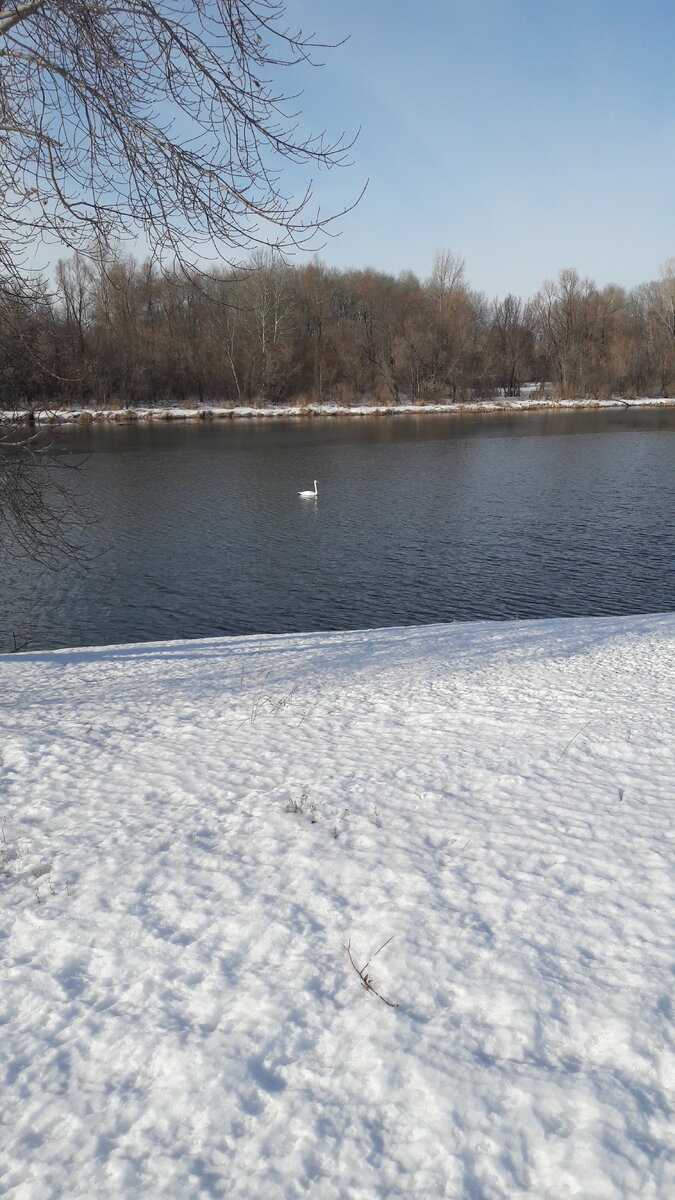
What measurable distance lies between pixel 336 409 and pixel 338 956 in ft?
204

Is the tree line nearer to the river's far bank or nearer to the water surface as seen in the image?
the river's far bank

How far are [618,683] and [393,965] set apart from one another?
509cm

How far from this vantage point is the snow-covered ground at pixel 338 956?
8.64 feet


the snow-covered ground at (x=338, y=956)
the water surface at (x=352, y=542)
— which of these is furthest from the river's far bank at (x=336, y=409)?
the snow-covered ground at (x=338, y=956)

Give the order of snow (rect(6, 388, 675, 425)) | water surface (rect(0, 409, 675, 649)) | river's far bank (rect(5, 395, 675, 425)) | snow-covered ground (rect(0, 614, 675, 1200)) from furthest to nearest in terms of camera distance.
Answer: snow (rect(6, 388, 675, 425)), river's far bank (rect(5, 395, 675, 425)), water surface (rect(0, 409, 675, 649)), snow-covered ground (rect(0, 614, 675, 1200))

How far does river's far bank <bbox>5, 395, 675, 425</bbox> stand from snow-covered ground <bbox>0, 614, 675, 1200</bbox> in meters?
53.2

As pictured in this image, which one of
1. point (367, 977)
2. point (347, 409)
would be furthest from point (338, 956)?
point (347, 409)

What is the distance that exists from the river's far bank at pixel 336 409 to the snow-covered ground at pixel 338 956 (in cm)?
5323

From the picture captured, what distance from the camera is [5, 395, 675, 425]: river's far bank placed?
58000mm

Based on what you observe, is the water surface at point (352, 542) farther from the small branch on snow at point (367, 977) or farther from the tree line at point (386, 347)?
the tree line at point (386, 347)

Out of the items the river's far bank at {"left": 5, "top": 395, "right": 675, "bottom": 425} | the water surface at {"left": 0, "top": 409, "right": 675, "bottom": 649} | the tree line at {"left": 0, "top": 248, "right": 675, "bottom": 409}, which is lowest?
the water surface at {"left": 0, "top": 409, "right": 675, "bottom": 649}

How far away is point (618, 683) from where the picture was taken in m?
7.70

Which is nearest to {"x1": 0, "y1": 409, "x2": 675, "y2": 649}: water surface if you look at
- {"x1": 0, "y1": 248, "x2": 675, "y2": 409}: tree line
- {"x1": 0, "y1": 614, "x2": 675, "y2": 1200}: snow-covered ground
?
{"x1": 0, "y1": 614, "x2": 675, "y2": 1200}: snow-covered ground

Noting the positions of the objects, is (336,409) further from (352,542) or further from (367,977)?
(367,977)
